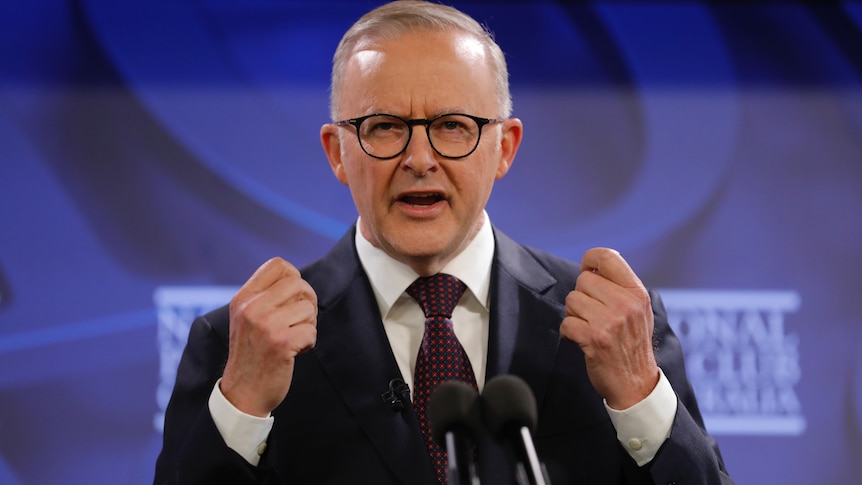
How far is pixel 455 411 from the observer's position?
56.6 inches

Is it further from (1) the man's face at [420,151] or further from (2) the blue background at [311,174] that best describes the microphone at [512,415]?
(2) the blue background at [311,174]

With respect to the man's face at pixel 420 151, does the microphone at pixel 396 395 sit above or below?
below

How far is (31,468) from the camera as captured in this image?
3.15 metres

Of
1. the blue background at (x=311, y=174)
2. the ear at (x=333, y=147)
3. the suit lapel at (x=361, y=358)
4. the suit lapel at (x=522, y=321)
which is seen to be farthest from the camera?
the blue background at (x=311, y=174)

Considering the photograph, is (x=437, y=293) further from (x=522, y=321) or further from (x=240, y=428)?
(x=240, y=428)

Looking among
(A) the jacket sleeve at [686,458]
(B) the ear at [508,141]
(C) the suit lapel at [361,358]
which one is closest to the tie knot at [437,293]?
(C) the suit lapel at [361,358]

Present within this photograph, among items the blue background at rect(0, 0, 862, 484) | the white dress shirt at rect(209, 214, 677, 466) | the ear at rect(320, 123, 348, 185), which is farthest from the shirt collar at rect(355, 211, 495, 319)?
the blue background at rect(0, 0, 862, 484)

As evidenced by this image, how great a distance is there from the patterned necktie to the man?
1 cm

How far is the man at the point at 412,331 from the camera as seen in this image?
188 cm

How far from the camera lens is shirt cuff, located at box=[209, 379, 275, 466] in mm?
1861

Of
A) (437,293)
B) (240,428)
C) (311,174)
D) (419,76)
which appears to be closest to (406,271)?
(437,293)

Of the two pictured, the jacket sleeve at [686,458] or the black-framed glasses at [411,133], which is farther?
the black-framed glasses at [411,133]

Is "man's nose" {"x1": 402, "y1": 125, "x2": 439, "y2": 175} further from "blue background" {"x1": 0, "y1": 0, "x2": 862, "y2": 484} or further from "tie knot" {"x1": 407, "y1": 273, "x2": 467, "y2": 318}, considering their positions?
"blue background" {"x1": 0, "y1": 0, "x2": 862, "y2": 484}

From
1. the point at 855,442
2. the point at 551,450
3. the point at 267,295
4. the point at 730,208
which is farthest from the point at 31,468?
the point at 855,442
